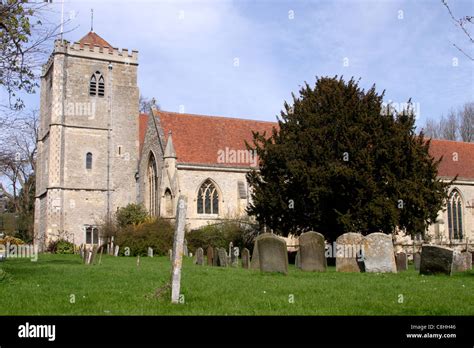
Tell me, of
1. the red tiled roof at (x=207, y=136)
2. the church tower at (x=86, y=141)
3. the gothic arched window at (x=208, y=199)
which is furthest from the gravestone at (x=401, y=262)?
the church tower at (x=86, y=141)

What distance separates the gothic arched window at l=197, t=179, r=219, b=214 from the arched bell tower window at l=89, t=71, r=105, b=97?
10759 mm

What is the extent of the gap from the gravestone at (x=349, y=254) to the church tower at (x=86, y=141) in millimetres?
21862

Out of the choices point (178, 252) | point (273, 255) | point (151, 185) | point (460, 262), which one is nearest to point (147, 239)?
point (151, 185)

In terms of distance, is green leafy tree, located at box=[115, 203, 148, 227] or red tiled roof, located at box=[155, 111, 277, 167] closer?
green leafy tree, located at box=[115, 203, 148, 227]

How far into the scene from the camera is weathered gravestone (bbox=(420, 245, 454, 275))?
13215 millimetres

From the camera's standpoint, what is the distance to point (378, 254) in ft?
48.4

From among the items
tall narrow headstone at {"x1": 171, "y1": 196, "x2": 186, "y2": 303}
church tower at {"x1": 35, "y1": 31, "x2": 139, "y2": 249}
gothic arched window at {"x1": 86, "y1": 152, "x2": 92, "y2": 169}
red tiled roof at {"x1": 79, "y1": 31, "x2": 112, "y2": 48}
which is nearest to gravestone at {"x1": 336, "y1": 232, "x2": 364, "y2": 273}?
tall narrow headstone at {"x1": 171, "y1": 196, "x2": 186, "y2": 303}

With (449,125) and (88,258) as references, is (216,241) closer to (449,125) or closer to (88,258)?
(88,258)

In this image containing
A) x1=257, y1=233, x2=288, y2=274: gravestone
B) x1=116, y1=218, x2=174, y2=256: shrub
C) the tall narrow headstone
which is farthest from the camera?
x1=116, y1=218, x2=174, y2=256: shrub

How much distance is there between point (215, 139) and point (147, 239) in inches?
329

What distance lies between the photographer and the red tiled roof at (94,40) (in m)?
37.3

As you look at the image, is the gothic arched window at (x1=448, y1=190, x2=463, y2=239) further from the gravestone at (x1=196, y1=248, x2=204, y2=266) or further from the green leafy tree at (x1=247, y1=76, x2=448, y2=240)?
the gravestone at (x1=196, y1=248, x2=204, y2=266)

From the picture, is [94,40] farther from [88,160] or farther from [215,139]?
[215,139]

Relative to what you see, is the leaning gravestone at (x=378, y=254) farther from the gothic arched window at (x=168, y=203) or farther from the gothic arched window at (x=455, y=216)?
the gothic arched window at (x=455, y=216)
